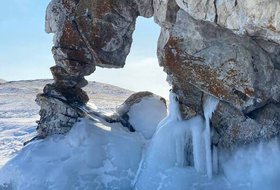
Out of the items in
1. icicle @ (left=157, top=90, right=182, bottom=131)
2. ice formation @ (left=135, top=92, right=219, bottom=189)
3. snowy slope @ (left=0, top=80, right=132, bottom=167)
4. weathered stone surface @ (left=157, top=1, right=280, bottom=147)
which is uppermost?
weathered stone surface @ (left=157, top=1, right=280, bottom=147)

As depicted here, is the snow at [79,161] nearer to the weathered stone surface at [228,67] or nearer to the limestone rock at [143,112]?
the limestone rock at [143,112]

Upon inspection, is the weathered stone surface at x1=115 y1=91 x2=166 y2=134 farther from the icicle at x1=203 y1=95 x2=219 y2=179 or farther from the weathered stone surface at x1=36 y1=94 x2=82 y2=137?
the icicle at x1=203 y1=95 x2=219 y2=179

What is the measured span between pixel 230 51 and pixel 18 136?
10.7m

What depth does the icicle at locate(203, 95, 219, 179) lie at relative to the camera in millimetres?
12195

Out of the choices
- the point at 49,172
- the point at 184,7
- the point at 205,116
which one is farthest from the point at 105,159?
the point at 184,7

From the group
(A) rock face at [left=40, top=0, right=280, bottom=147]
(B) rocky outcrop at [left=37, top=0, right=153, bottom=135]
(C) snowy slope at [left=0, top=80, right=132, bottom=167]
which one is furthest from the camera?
(C) snowy slope at [left=0, top=80, right=132, bottom=167]

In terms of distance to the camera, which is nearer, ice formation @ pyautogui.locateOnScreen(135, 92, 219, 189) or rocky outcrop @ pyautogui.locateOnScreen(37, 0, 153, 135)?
ice formation @ pyautogui.locateOnScreen(135, 92, 219, 189)

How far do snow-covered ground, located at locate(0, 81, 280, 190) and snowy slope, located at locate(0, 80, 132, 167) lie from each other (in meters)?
2.79

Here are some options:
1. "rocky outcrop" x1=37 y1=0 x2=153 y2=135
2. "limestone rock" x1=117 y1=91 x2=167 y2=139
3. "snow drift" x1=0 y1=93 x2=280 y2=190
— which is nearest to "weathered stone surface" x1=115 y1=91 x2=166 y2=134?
"limestone rock" x1=117 y1=91 x2=167 y2=139

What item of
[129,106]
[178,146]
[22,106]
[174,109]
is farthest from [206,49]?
[22,106]

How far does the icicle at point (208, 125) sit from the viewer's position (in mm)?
12195

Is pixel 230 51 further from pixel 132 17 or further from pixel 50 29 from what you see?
pixel 50 29

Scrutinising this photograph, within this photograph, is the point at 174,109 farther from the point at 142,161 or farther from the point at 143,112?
the point at 143,112

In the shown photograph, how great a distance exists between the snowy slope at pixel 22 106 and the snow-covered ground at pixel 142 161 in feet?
9.14
